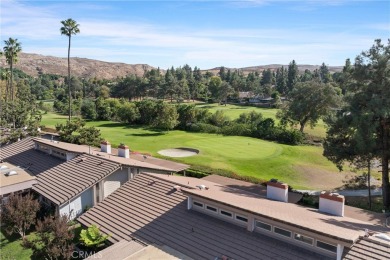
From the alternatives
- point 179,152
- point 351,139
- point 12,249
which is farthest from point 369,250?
point 179,152

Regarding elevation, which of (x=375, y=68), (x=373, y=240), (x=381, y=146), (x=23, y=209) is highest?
(x=375, y=68)

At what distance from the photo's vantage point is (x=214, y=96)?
11694cm

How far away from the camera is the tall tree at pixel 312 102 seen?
60.4 m

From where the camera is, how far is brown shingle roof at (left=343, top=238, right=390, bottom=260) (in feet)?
41.2

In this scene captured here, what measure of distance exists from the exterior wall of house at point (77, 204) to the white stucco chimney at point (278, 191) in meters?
11.7

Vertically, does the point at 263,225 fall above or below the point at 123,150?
below

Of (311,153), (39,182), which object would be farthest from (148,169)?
(311,153)

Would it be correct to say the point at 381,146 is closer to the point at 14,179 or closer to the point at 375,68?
the point at 375,68

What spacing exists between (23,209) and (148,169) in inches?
341

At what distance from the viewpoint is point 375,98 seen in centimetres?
2506

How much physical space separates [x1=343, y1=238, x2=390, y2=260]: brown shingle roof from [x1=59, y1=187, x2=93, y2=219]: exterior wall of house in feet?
52.9

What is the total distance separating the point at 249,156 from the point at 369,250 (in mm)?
30290

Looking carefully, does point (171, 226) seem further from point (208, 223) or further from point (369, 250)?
point (369, 250)

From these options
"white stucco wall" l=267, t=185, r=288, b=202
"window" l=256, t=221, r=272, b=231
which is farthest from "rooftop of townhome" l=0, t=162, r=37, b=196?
"window" l=256, t=221, r=272, b=231
